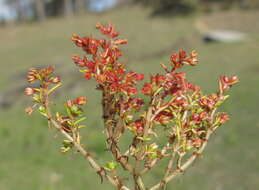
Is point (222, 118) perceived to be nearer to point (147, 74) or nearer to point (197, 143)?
point (197, 143)

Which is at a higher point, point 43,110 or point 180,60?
point 180,60

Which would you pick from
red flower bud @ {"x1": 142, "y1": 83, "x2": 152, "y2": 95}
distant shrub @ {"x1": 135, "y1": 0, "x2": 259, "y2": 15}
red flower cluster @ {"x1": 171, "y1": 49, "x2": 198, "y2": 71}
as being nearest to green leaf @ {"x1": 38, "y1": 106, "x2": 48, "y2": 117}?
red flower bud @ {"x1": 142, "y1": 83, "x2": 152, "y2": 95}

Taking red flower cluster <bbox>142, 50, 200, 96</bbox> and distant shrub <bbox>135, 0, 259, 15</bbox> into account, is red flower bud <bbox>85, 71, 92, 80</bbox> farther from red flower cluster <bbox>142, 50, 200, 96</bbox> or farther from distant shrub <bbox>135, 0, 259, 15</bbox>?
distant shrub <bbox>135, 0, 259, 15</bbox>

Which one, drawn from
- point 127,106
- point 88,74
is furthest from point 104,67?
point 127,106

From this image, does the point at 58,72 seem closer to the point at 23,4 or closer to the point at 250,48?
the point at 250,48

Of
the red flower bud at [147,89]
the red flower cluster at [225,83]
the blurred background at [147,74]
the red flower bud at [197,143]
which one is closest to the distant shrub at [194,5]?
the blurred background at [147,74]
